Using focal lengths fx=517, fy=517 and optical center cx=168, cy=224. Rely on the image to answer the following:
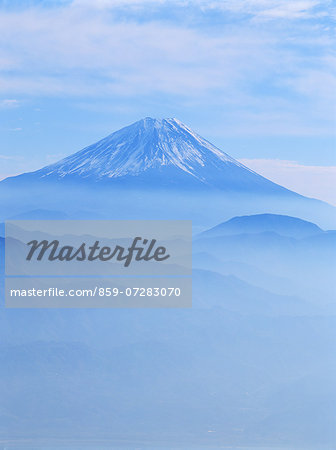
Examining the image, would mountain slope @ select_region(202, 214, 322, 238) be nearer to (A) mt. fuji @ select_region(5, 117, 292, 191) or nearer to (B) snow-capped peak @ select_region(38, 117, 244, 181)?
(A) mt. fuji @ select_region(5, 117, 292, 191)

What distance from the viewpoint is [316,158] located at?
9.74ft

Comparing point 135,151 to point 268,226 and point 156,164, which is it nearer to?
point 156,164

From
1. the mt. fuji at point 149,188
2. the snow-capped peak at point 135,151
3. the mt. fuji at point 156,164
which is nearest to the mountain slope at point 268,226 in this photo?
the mt. fuji at point 149,188

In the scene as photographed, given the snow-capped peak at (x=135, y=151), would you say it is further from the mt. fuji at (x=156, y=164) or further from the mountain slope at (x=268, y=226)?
the mountain slope at (x=268, y=226)

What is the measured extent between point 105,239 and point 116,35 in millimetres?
1141

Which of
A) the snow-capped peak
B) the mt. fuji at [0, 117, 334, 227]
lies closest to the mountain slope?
the mt. fuji at [0, 117, 334, 227]

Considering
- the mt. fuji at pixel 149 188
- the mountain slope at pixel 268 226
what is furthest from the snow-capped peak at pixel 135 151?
the mountain slope at pixel 268 226

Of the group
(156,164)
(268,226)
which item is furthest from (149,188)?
(268,226)

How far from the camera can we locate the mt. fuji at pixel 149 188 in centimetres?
289

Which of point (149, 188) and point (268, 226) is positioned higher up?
A: point (149, 188)

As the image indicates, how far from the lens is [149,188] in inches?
116

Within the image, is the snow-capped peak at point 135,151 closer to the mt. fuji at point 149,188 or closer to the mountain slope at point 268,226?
the mt. fuji at point 149,188

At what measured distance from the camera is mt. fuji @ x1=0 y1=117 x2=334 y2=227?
114 inches

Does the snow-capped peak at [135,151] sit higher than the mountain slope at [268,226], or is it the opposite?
the snow-capped peak at [135,151]
